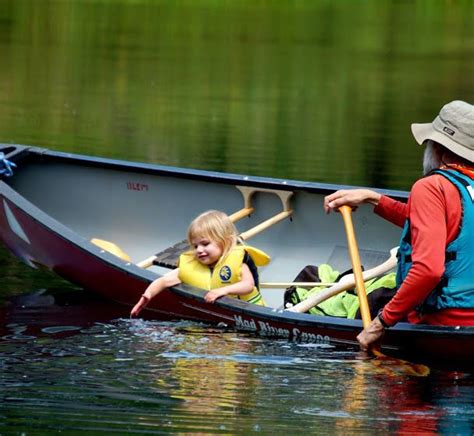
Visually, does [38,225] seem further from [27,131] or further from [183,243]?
[27,131]

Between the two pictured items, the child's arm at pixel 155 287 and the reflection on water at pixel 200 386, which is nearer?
the reflection on water at pixel 200 386

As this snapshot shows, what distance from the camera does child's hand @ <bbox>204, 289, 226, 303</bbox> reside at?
25.0 ft

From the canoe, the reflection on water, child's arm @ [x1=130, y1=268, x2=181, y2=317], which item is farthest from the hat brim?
child's arm @ [x1=130, y1=268, x2=181, y2=317]

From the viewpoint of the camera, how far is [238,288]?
768 centimetres

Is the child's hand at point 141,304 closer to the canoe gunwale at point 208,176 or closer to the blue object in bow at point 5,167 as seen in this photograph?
the canoe gunwale at point 208,176

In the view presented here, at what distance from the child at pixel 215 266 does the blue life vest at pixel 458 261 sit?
130cm

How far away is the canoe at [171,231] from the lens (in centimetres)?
729

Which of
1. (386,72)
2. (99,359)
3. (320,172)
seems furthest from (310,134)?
(99,359)

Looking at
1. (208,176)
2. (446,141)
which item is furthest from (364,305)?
(208,176)

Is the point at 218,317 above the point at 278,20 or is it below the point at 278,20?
below

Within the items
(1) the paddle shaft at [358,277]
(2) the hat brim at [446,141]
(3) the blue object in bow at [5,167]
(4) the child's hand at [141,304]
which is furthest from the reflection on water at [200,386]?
(3) the blue object in bow at [5,167]

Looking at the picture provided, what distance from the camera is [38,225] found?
8531mm

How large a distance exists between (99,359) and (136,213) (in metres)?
2.96

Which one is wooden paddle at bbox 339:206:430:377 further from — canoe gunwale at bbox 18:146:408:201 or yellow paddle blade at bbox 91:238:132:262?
yellow paddle blade at bbox 91:238:132:262
